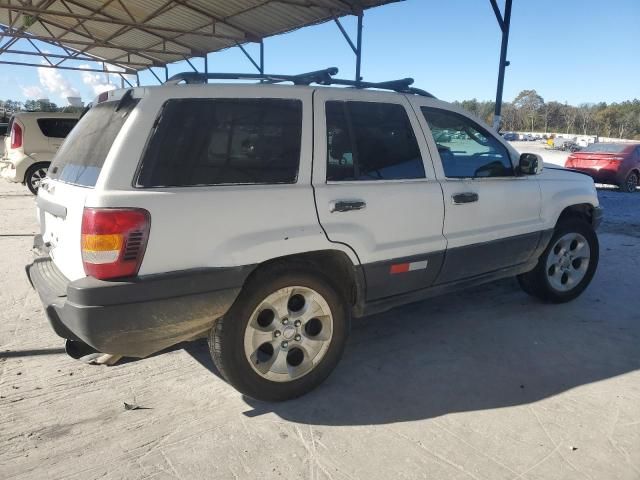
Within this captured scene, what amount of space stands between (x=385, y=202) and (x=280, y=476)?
1715mm

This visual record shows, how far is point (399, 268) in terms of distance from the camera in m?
3.30

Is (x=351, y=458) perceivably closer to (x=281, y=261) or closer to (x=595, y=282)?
(x=281, y=261)

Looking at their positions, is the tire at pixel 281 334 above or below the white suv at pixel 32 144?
below

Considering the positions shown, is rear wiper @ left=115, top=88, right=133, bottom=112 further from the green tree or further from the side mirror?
the green tree

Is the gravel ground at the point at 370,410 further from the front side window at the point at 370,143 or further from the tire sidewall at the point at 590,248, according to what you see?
the front side window at the point at 370,143

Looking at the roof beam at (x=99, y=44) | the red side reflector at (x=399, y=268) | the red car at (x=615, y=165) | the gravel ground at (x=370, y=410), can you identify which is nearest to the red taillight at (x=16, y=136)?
the gravel ground at (x=370, y=410)

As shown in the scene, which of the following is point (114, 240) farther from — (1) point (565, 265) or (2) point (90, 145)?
(1) point (565, 265)

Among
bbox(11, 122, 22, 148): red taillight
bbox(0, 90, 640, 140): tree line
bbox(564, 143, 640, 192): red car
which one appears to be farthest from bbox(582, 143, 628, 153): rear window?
bbox(0, 90, 640, 140): tree line

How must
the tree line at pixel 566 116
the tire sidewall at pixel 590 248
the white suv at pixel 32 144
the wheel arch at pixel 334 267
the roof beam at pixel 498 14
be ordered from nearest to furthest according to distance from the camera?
the wheel arch at pixel 334 267
the tire sidewall at pixel 590 248
the roof beam at pixel 498 14
the white suv at pixel 32 144
the tree line at pixel 566 116

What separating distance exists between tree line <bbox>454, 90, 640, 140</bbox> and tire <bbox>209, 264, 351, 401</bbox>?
87990mm

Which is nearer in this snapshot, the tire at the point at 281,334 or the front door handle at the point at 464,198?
the tire at the point at 281,334

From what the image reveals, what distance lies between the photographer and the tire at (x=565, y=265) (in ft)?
14.8

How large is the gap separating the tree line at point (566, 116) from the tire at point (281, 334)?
8799cm

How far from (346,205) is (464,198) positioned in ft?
3.65
